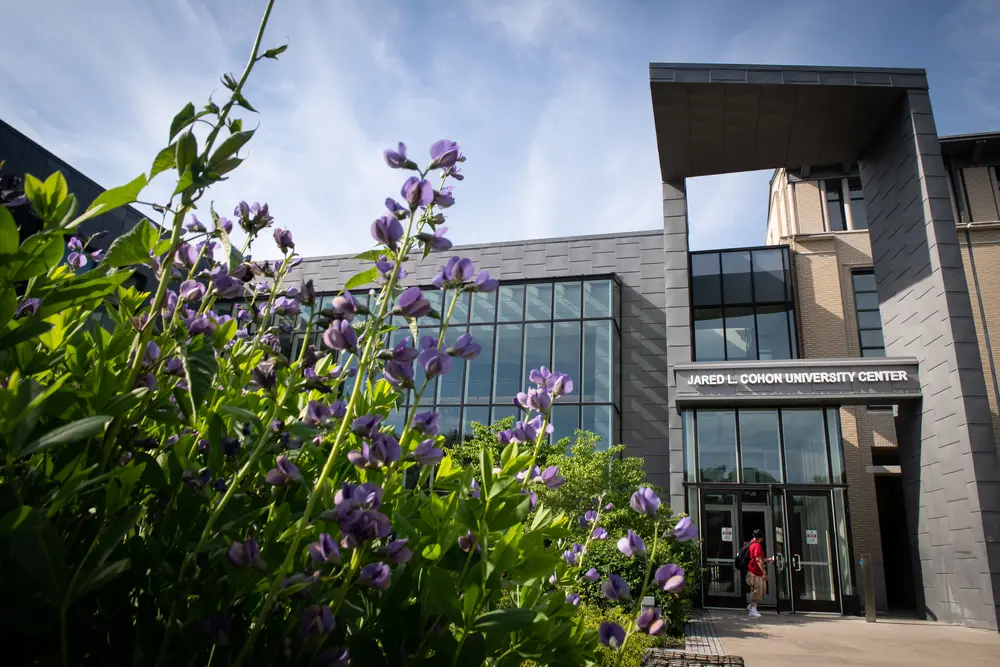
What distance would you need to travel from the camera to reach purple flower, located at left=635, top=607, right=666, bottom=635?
1528mm

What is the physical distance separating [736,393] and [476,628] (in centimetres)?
1504

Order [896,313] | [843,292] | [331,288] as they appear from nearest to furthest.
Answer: [896,313], [843,292], [331,288]

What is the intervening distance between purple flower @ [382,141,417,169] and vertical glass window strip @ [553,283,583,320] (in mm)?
20435

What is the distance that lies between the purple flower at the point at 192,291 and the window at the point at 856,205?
24.0 metres

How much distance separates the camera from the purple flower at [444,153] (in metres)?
1.49

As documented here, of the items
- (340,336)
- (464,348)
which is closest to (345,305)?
(340,336)

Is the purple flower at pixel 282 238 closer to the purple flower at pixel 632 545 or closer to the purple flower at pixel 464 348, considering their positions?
the purple flower at pixel 464 348

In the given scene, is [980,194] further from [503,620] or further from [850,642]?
[503,620]

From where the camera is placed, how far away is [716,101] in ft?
49.3

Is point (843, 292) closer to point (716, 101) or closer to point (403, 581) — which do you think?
point (716, 101)

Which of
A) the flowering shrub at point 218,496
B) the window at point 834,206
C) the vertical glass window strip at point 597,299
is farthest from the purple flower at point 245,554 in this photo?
the window at point 834,206

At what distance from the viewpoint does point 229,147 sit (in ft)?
3.18

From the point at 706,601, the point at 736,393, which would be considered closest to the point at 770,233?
the point at 736,393

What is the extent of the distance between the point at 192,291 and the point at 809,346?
21238 mm
